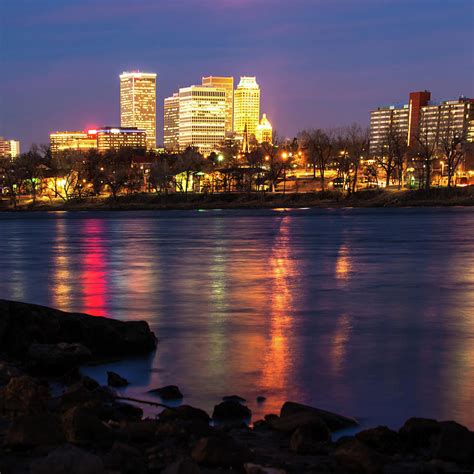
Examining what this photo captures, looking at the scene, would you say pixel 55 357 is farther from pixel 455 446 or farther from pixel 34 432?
pixel 455 446

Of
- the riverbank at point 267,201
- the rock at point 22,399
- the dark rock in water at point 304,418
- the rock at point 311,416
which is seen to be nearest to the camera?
the dark rock in water at point 304,418

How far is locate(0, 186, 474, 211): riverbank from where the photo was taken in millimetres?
114625

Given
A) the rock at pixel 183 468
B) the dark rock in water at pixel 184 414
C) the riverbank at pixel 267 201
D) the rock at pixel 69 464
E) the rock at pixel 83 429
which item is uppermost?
the rock at pixel 69 464

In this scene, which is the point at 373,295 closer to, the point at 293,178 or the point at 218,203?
the point at 218,203

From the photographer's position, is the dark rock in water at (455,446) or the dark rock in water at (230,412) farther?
the dark rock in water at (230,412)

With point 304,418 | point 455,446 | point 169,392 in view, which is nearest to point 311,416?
point 304,418

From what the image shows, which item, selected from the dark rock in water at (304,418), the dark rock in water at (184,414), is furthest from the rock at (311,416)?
the dark rock in water at (184,414)

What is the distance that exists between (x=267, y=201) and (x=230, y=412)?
116 m

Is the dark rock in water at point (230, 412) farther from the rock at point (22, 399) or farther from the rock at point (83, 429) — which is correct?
the rock at point (22, 399)

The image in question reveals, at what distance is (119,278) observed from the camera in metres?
23.1

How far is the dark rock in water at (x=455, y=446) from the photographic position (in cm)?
706

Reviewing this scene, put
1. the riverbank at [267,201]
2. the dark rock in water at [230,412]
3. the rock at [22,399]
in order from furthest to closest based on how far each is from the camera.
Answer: the riverbank at [267,201]
the dark rock in water at [230,412]
the rock at [22,399]

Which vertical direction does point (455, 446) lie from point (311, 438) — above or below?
above

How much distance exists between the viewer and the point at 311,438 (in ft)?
25.4
